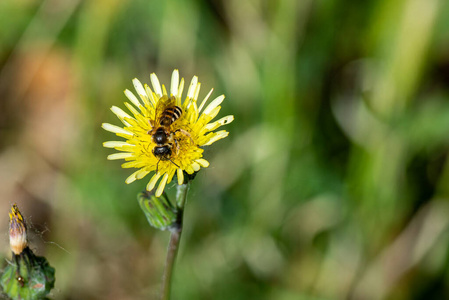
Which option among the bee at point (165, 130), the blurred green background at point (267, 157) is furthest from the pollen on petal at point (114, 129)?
the blurred green background at point (267, 157)

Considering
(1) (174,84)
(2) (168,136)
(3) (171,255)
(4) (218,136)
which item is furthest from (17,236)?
(1) (174,84)

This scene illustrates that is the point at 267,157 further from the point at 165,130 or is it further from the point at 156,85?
the point at 165,130

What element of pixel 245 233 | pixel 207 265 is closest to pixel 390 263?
pixel 245 233

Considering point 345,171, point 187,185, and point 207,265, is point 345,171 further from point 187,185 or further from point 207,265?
point 187,185

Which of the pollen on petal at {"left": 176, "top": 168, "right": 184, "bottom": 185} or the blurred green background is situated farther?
the blurred green background

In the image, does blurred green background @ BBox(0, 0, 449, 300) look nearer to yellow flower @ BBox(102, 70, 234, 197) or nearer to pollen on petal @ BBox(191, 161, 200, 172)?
yellow flower @ BBox(102, 70, 234, 197)

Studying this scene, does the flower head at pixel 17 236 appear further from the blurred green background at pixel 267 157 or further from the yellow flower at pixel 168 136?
the blurred green background at pixel 267 157

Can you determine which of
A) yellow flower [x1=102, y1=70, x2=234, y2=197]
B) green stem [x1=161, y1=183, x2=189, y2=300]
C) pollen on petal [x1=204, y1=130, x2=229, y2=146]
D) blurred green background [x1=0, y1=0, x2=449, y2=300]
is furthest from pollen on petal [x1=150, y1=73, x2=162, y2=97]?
blurred green background [x1=0, y1=0, x2=449, y2=300]
